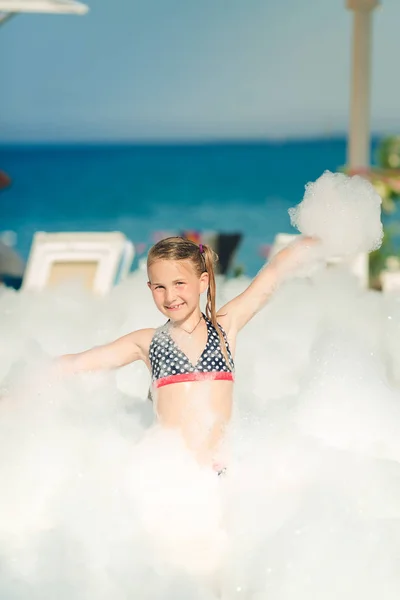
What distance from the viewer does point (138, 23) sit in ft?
49.3

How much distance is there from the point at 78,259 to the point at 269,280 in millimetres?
1565

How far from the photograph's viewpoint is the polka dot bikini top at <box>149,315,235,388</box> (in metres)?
1.68

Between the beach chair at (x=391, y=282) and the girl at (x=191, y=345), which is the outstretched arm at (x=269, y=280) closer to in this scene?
the girl at (x=191, y=345)

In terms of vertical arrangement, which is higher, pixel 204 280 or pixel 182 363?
pixel 204 280

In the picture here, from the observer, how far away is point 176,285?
1.61 meters

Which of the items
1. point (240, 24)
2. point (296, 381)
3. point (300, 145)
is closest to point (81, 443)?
point (296, 381)

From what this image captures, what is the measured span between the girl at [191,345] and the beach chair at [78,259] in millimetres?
1399

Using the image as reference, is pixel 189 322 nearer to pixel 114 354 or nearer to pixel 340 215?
pixel 114 354

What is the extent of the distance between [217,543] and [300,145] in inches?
960

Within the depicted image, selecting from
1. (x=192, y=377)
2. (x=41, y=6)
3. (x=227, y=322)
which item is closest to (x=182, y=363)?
(x=192, y=377)

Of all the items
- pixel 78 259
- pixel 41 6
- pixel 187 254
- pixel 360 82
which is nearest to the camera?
pixel 187 254

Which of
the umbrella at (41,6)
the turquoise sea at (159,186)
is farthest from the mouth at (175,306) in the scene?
the turquoise sea at (159,186)

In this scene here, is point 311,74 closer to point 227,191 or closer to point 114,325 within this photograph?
point 227,191

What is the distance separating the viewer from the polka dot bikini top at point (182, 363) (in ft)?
5.51
